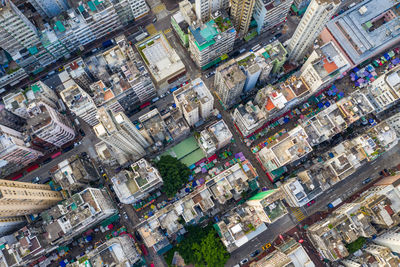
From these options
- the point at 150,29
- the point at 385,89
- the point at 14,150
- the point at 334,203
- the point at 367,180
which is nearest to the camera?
the point at 14,150

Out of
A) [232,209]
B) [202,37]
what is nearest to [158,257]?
[232,209]

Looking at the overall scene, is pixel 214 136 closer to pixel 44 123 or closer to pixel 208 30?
pixel 208 30

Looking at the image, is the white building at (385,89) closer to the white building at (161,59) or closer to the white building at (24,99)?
the white building at (161,59)

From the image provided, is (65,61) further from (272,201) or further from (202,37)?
(272,201)

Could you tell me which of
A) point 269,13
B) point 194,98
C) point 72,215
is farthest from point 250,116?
point 72,215

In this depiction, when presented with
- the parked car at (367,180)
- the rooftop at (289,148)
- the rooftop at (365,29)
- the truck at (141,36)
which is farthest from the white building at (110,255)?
the rooftop at (365,29)

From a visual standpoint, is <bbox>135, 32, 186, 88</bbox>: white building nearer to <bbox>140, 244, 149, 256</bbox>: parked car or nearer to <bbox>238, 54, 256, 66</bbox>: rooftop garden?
<bbox>238, 54, 256, 66</bbox>: rooftop garden
